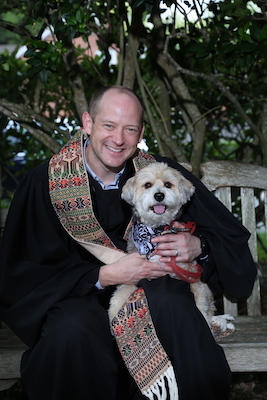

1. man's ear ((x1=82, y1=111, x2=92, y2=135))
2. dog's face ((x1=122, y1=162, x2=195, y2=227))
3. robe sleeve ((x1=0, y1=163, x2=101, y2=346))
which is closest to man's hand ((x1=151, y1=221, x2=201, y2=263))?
dog's face ((x1=122, y1=162, x2=195, y2=227))

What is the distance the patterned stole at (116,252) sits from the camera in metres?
2.83

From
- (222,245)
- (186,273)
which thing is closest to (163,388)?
(186,273)

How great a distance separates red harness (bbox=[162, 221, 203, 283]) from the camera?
10.3ft

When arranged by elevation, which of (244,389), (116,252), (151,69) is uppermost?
(151,69)

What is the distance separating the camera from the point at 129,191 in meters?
3.20

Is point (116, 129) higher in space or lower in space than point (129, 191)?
higher

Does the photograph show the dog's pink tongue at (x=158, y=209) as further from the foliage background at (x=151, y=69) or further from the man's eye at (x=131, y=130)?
the foliage background at (x=151, y=69)

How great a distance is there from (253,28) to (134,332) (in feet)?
7.34

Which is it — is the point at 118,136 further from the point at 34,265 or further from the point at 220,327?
the point at 220,327

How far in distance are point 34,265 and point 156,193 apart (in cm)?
79

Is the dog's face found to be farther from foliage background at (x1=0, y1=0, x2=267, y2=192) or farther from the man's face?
foliage background at (x1=0, y1=0, x2=267, y2=192)

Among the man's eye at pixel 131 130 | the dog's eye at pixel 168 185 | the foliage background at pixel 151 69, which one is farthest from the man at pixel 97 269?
the foliage background at pixel 151 69

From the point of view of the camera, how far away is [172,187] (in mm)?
3215

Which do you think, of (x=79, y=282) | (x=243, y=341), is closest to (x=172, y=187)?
(x=79, y=282)
